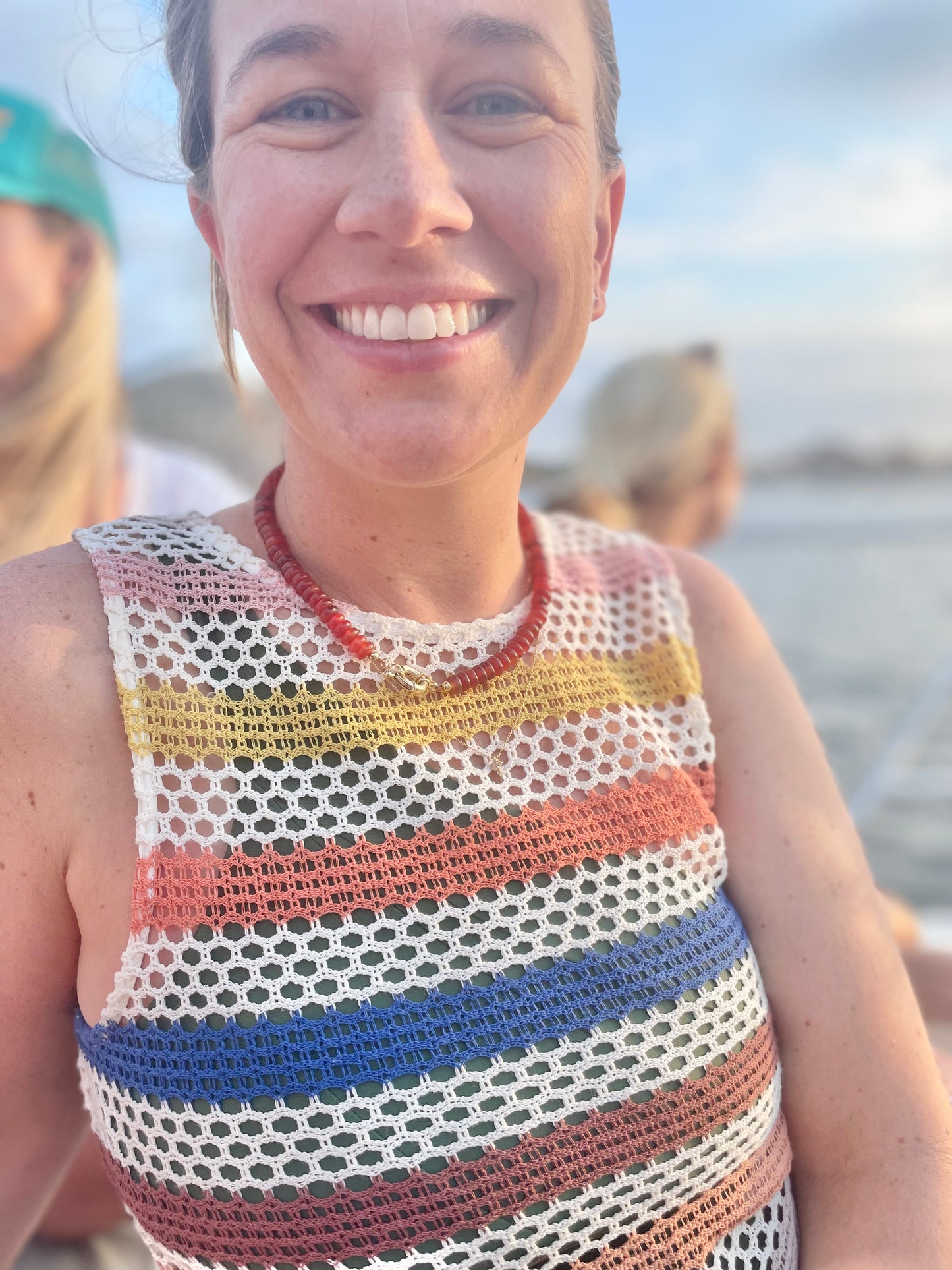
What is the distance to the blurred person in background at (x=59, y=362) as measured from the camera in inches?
91.9

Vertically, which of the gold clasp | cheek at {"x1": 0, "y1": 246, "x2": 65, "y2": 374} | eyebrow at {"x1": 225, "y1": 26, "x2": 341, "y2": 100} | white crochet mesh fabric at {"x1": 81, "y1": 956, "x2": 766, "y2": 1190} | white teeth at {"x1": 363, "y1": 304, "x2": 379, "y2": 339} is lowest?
white crochet mesh fabric at {"x1": 81, "y1": 956, "x2": 766, "y2": 1190}

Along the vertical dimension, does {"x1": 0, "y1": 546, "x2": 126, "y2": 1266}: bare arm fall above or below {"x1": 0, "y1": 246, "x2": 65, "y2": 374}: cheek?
below

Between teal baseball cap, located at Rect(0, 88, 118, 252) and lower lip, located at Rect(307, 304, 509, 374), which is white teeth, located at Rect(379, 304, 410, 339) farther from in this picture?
teal baseball cap, located at Rect(0, 88, 118, 252)

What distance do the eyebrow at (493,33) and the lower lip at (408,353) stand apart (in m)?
0.24

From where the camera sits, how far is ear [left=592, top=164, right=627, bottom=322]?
1.09 m

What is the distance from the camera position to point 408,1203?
0.84m

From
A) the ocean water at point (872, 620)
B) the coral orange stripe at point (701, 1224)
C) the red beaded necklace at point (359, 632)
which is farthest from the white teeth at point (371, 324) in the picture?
the ocean water at point (872, 620)

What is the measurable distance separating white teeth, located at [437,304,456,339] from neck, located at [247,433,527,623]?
6.4 inches

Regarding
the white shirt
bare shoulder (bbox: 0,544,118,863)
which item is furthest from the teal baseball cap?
bare shoulder (bbox: 0,544,118,863)

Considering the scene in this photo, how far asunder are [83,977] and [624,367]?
2969mm

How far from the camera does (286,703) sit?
951 millimetres

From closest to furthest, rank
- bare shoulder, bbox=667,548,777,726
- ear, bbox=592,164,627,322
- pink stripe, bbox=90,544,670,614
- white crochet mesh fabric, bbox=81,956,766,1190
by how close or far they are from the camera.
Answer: white crochet mesh fabric, bbox=81,956,766,1190
pink stripe, bbox=90,544,670,614
ear, bbox=592,164,627,322
bare shoulder, bbox=667,548,777,726

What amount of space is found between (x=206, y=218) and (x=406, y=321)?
309 millimetres

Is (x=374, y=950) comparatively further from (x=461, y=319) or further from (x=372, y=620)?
(x=461, y=319)
